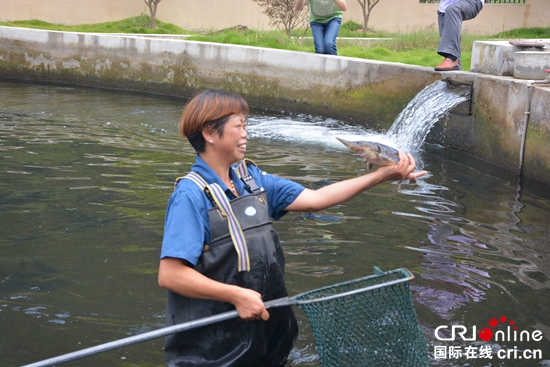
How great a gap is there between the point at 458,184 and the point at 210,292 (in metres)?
5.36

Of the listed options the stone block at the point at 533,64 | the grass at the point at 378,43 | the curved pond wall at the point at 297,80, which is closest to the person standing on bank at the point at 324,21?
the curved pond wall at the point at 297,80

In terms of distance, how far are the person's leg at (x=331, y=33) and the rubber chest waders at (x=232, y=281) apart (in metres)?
8.60

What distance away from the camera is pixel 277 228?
5.81m

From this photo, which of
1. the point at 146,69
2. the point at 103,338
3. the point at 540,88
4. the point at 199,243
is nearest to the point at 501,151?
the point at 540,88

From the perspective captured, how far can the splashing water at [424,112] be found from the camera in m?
8.66

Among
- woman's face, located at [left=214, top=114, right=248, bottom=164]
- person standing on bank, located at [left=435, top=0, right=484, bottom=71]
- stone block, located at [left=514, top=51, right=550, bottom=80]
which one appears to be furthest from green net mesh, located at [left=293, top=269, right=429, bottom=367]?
person standing on bank, located at [left=435, top=0, right=484, bottom=71]

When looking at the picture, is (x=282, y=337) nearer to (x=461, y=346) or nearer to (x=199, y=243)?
(x=199, y=243)

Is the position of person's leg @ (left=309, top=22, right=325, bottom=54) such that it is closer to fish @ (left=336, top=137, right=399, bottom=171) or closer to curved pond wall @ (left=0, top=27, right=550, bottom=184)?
curved pond wall @ (left=0, top=27, right=550, bottom=184)

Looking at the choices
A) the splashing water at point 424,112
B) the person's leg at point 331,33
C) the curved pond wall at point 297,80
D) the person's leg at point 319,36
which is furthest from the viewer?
the person's leg at point 319,36

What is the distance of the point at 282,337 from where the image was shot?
9.12 feet

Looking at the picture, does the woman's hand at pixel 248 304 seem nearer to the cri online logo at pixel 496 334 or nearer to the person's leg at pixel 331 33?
the cri online logo at pixel 496 334

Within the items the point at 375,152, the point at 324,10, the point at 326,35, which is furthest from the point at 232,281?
the point at 326,35

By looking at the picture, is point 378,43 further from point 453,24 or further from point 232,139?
point 232,139

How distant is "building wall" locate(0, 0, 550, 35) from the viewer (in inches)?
746
